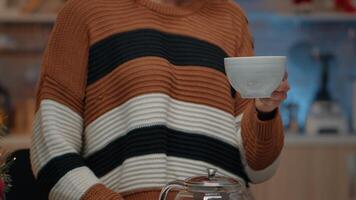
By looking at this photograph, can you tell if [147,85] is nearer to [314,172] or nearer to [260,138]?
[260,138]

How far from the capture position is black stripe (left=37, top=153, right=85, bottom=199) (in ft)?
4.24

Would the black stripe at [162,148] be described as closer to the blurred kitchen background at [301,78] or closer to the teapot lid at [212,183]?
the teapot lid at [212,183]

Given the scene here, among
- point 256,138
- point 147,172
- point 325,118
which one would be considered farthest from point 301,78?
point 147,172

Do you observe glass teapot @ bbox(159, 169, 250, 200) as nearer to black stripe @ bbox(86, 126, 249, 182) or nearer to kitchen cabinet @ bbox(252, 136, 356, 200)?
black stripe @ bbox(86, 126, 249, 182)

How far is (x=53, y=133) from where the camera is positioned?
51.4 inches

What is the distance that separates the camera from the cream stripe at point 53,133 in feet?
4.28

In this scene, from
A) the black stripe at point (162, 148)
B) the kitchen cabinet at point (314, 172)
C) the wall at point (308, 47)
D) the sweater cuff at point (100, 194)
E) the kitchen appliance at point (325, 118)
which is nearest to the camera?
the sweater cuff at point (100, 194)

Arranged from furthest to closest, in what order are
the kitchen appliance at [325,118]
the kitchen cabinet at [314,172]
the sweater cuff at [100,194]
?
the kitchen appliance at [325,118] → the kitchen cabinet at [314,172] → the sweater cuff at [100,194]

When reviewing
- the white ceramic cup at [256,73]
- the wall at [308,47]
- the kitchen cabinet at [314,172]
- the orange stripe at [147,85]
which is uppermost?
the white ceramic cup at [256,73]

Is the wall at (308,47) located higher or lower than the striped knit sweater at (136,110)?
lower

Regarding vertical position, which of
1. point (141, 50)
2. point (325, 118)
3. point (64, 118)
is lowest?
point (325, 118)

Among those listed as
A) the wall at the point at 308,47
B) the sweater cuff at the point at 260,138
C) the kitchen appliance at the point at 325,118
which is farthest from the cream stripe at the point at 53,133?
the wall at the point at 308,47

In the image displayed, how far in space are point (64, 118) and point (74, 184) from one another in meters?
0.14

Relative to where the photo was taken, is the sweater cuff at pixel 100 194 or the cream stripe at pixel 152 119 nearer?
the sweater cuff at pixel 100 194
